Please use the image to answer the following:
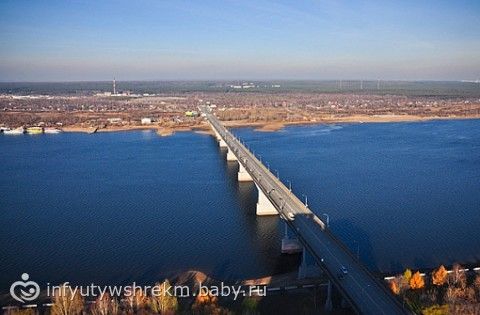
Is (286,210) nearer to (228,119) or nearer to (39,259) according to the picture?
(39,259)

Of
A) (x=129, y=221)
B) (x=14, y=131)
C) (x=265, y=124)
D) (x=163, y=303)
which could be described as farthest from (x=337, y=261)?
(x=14, y=131)

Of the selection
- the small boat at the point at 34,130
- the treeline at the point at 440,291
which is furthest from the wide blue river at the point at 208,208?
the small boat at the point at 34,130

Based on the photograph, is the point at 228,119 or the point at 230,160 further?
the point at 228,119

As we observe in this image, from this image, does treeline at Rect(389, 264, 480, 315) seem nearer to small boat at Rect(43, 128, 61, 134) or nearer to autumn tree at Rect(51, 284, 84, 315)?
autumn tree at Rect(51, 284, 84, 315)

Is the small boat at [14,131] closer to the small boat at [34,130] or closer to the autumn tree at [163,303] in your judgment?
the small boat at [34,130]

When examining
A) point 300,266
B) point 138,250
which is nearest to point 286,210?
point 300,266

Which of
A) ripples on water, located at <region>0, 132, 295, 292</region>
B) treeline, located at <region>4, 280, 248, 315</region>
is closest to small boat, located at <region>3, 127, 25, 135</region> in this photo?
ripples on water, located at <region>0, 132, 295, 292</region>
